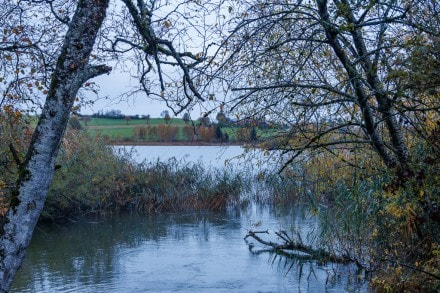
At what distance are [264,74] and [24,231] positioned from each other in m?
3.74

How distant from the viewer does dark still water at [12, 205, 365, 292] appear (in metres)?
11.3

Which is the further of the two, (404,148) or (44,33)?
(404,148)

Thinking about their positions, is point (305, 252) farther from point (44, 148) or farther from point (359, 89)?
point (44, 148)

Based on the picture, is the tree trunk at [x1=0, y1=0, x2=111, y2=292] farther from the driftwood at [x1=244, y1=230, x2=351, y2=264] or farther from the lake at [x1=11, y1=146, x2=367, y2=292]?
the driftwood at [x1=244, y1=230, x2=351, y2=264]

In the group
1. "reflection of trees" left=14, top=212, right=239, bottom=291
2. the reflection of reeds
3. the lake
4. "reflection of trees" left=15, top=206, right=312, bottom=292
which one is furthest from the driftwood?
Result: the reflection of reeds

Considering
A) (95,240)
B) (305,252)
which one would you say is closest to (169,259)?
(305,252)

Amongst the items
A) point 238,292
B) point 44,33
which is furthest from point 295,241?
point 44,33

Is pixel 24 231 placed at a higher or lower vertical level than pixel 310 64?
lower

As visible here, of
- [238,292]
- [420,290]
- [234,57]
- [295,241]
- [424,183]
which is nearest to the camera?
[424,183]

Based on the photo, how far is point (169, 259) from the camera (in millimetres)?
13711

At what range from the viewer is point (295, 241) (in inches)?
476

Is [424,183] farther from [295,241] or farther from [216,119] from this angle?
[295,241]

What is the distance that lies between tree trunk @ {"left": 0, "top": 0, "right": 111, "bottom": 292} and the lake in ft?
14.2

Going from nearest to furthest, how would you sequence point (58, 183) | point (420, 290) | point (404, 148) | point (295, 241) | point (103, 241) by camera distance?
point (404, 148) → point (420, 290) → point (295, 241) → point (103, 241) → point (58, 183)
